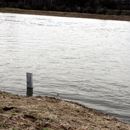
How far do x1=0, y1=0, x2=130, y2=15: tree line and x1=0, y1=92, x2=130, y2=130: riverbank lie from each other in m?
78.4

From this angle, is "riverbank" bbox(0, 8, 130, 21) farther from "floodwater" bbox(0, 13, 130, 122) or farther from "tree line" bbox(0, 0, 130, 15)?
"floodwater" bbox(0, 13, 130, 122)

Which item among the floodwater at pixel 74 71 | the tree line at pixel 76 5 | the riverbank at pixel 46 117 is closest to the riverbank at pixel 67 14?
the tree line at pixel 76 5

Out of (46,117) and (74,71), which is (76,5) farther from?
(46,117)

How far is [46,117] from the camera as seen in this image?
10484mm

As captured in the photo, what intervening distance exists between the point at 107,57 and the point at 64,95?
40.4ft

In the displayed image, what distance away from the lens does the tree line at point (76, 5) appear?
9400 centimetres

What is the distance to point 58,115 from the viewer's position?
1100cm

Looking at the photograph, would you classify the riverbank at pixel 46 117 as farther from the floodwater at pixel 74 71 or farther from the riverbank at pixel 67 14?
the riverbank at pixel 67 14

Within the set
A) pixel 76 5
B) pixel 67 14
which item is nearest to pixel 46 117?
pixel 67 14

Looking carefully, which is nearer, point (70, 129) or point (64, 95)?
point (70, 129)

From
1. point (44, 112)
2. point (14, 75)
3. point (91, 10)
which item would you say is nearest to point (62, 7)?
point (91, 10)

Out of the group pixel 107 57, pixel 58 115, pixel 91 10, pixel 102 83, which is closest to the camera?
pixel 58 115

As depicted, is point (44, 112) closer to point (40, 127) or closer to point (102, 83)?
point (40, 127)

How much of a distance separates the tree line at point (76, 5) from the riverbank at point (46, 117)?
78404 millimetres
